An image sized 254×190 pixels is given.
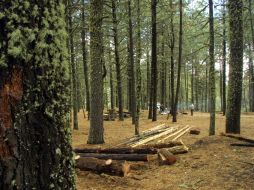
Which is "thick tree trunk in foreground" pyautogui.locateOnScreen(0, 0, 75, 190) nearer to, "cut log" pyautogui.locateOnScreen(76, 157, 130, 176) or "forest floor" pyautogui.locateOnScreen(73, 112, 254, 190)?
"forest floor" pyautogui.locateOnScreen(73, 112, 254, 190)

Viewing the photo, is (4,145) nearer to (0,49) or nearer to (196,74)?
(0,49)

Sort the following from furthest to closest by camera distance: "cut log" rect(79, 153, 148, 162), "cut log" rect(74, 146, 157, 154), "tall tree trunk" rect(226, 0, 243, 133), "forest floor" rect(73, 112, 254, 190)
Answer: "tall tree trunk" rect(226, 0, 243, 133) < "cut log" rect(74, 146, 157, 154) < "cut log" rect(79, 153, 148, 162) < "forest floor" rect(73, 112, 254, 190)

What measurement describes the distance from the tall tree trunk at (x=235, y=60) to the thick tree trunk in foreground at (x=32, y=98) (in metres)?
12.6

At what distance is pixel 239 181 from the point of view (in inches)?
329

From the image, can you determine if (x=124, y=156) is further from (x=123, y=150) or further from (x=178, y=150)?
(x=178, y=150)

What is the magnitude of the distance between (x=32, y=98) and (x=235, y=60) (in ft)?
42.6

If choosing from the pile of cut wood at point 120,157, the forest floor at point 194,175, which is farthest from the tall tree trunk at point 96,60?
the forest floor at point 194,175

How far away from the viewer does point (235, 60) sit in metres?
14.2

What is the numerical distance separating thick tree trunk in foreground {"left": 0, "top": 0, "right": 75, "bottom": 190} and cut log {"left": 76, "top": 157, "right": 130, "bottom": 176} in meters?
6.76

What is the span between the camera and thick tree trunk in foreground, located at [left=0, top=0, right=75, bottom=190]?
210cm

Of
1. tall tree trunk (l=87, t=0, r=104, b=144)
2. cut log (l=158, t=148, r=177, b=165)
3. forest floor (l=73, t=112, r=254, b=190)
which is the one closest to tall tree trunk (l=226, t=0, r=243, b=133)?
forest floor (l=73, t=112, r=254, b=190)

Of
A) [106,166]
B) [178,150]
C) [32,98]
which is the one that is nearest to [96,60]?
[178,150]

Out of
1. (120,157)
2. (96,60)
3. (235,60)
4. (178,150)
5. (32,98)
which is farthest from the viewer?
(96,60)

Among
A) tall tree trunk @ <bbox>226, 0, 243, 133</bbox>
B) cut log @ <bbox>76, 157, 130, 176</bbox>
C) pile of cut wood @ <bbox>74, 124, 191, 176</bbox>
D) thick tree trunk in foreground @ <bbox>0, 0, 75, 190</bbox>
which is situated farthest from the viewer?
tall tree trunk @ <bbox>226, 0, 243, 133</bbox>
